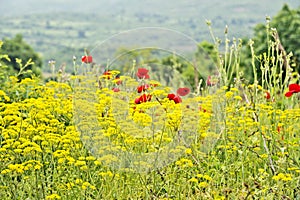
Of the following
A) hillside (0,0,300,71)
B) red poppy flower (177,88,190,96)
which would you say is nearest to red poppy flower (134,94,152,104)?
red poppy flower (177,88,190,96)

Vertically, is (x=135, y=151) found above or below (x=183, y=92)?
below

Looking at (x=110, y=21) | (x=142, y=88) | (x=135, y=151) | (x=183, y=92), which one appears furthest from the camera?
A: (x=110, y=21)

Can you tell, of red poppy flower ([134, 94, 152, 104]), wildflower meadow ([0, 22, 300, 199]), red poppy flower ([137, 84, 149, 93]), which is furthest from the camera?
red poppy flower ([137, 84, 149, 93])

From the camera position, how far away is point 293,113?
13.3ft

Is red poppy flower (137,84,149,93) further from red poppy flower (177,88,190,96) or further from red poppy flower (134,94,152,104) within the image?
red poppy flower (177,88,190,96)

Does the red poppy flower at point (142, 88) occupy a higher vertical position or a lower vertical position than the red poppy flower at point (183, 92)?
higher

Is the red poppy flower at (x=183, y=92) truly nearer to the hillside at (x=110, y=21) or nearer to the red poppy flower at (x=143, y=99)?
the red poppy flower at (x=143, y=99)

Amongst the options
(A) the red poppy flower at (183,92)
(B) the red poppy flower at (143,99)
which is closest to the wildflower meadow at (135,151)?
(B) the red poppy flower at (143,99)

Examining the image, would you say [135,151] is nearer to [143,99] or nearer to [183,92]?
[143,99]

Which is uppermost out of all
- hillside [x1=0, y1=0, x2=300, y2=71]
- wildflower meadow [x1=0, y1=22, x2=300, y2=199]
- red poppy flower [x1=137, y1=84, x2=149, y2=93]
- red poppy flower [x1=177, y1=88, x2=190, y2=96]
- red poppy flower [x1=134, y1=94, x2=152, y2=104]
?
hillside [x1=0, y1=0, x2=300, y2=71]

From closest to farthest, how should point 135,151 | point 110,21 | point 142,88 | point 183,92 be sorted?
point 135,151 → point 142,88 → point 183,92 → point 110,21

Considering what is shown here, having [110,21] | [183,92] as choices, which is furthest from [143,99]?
[110,21]

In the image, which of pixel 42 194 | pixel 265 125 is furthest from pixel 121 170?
pixel 265 125

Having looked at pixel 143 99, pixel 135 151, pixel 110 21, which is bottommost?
pixel 135 151
